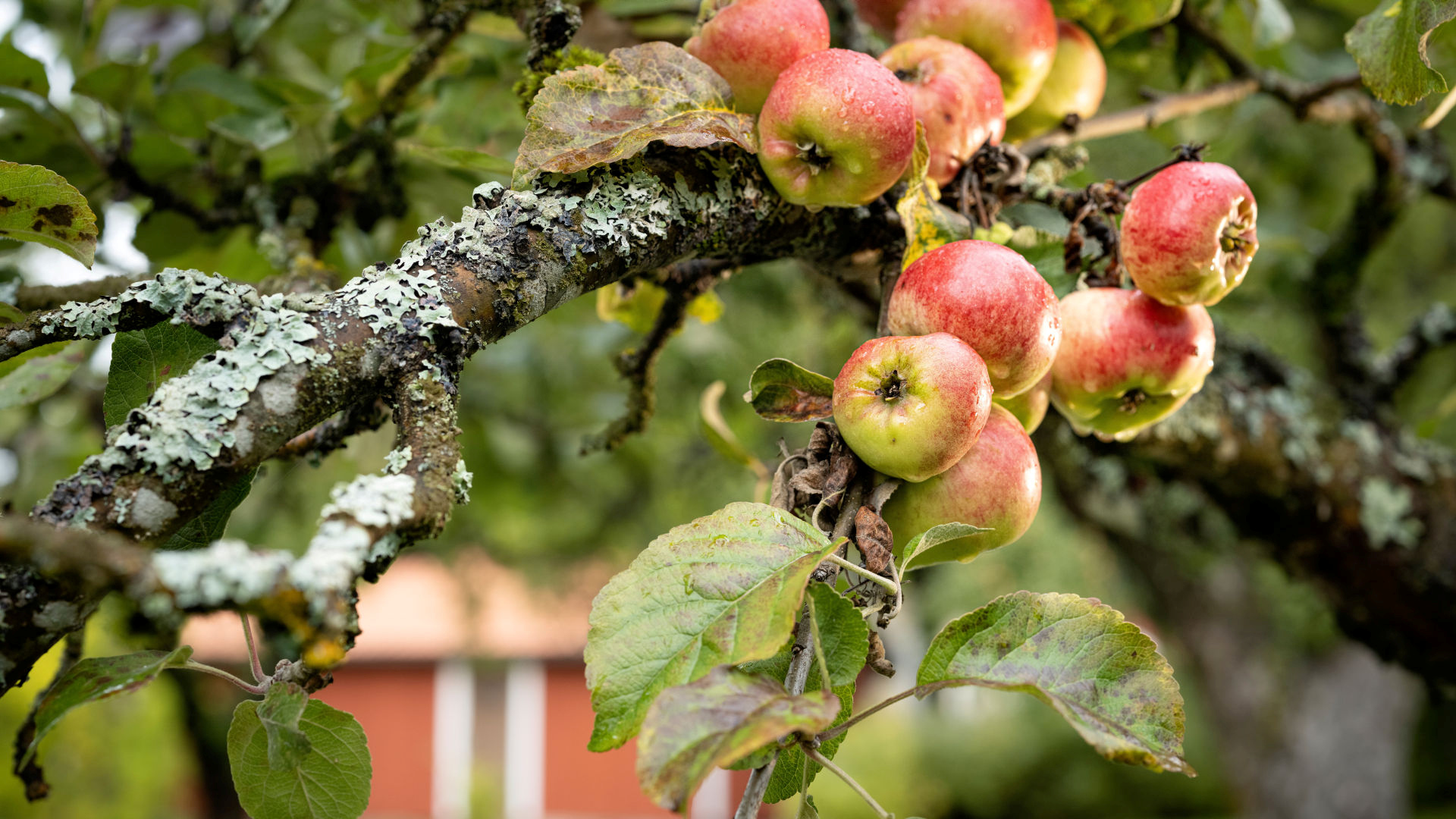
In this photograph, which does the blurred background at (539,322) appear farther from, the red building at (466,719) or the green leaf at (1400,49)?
the red building at (466,719)

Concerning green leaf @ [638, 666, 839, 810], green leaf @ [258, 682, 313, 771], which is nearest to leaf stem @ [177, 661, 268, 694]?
green leaf @ [258, 682, 313, 771]

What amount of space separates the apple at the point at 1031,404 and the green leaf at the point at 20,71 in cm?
105

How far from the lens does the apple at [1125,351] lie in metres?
0.65

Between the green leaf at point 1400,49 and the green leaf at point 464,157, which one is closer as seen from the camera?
the green leaf at point 1400,49

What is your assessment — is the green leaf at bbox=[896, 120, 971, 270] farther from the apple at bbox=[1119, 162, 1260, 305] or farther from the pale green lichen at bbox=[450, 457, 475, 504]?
the pale green lichen at bbox=[450, 457, 475, 504]

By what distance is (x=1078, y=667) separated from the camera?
50cm

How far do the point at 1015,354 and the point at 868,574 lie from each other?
7.2 inches

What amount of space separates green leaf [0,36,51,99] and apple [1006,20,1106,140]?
1020 mm

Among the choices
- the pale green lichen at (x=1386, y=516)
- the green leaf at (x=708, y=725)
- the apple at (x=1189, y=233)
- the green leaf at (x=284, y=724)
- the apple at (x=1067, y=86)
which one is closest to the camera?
the green leaf at (x=708, y=725)

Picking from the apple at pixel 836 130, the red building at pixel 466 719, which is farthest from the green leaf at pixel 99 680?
the red building at pixel 466 719

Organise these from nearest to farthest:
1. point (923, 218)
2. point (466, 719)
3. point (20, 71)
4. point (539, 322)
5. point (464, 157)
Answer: point (923, 218) < point (464, 157) < point (20, 71) < point (539, 322) < point (466, 719)

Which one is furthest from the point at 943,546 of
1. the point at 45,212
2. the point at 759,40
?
the point at 45,212

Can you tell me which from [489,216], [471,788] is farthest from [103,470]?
[471,788]

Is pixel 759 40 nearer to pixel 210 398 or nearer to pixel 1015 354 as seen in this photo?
pixel 1015 354
